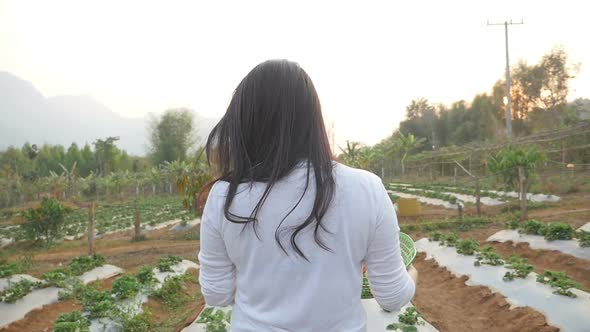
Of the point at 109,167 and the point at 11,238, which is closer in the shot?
the point at 11,238

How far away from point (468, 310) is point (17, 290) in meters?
5.31

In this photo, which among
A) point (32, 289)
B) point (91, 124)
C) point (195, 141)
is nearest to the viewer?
point (32, 289)

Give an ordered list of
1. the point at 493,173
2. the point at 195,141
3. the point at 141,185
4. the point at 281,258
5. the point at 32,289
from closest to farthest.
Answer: the point at 281,258 → the point at 32,289 → the point at 493,173 → the point at 141,185 → the point at 195,141

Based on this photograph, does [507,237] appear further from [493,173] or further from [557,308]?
[493,173]

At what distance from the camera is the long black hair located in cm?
103

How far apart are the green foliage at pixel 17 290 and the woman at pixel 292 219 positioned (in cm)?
532

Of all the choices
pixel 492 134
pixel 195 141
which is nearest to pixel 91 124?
pixel 195 141

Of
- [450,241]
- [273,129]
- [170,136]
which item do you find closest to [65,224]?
[450,241]

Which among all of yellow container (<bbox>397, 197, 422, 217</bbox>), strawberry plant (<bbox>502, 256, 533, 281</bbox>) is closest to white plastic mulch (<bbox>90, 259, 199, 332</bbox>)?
strawberry plant (<bbox>502, 256, 533, 281</bbox>)

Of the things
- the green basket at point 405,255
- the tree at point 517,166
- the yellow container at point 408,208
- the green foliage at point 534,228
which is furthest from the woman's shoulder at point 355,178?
the yellow container at point 408,208

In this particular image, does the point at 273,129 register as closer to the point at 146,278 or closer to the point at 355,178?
the point at 355,178

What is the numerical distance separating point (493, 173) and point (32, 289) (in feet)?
35.7

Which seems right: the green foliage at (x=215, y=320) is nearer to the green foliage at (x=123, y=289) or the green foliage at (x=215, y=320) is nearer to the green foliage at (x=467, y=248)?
the green foliage at (x=123, y=289)

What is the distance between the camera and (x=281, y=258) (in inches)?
40.2
